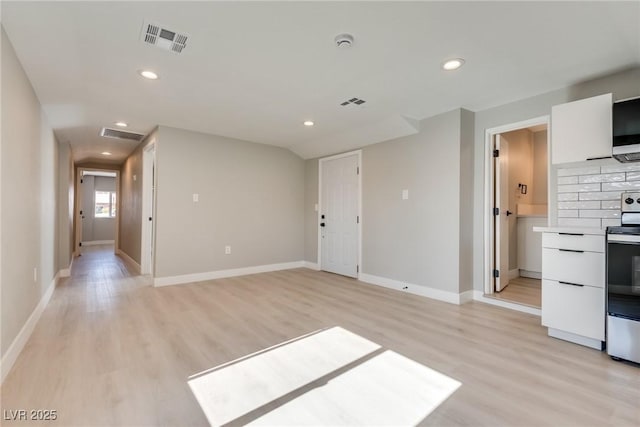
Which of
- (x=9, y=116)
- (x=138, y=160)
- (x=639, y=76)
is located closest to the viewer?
(x=9, y=116)

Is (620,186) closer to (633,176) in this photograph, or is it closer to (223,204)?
(633,176)

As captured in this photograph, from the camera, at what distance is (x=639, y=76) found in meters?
2.54

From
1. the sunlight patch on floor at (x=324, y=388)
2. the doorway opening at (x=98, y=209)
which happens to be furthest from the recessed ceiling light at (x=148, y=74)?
the doorway opening at (x=98, y=209)

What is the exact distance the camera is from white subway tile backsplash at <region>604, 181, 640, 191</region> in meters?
2.58

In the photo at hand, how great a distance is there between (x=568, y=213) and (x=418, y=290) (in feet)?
6.10

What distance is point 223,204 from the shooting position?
499cm

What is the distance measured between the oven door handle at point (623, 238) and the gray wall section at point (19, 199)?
14.1 feet

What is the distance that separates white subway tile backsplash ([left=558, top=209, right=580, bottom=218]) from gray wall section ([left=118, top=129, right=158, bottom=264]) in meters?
5.20

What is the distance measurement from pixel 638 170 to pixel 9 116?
5.03m

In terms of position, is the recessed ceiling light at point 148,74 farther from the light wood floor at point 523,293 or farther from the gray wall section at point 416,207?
the light wood floor at point 523,293

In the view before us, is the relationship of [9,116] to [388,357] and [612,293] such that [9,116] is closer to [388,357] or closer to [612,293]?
[388,357]

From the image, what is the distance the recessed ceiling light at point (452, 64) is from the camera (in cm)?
247

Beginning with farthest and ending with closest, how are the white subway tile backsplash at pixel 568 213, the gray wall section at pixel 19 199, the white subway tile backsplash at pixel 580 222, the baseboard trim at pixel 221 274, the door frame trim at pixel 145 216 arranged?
the door frame trim at pixel 145 216, the baseboard trim at pixel 221 274, the white subway tile backsplash at pixel 568 213, the white subway tile backsplash at pixel 580 222, the gray wall section at pixel 19 199

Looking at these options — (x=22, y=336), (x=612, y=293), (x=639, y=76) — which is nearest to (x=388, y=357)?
(x=612, y=293)
